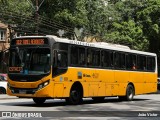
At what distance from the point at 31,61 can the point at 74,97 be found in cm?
281

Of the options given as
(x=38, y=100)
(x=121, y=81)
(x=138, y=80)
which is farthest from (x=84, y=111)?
(x=138, y=80)

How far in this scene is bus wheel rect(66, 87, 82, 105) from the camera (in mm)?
20250

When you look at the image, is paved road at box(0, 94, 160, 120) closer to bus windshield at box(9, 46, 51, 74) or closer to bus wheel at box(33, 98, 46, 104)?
bus wheel at box(33, 98, 46, 104)

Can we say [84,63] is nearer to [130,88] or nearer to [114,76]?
[114,76]

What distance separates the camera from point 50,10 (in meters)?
46.2

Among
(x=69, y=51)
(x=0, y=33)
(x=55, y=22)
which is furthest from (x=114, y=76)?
(x=0, y=33)

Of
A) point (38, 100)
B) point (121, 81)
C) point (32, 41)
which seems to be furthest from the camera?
point (121, 81)

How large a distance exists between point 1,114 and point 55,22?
31121 mm

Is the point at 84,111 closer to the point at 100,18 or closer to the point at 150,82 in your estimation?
the point at 150,82

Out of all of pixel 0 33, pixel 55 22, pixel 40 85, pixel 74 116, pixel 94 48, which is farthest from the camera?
pixel 0 33

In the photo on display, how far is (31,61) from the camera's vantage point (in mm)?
18984

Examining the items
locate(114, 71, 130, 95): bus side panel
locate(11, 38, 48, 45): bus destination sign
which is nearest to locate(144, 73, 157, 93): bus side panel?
locate(114, 71, 130, 95): bus side panel

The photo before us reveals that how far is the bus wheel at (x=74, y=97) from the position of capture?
66.4ft

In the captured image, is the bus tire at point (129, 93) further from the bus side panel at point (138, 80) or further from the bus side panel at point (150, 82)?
the bus side panel at point (150, 82)
